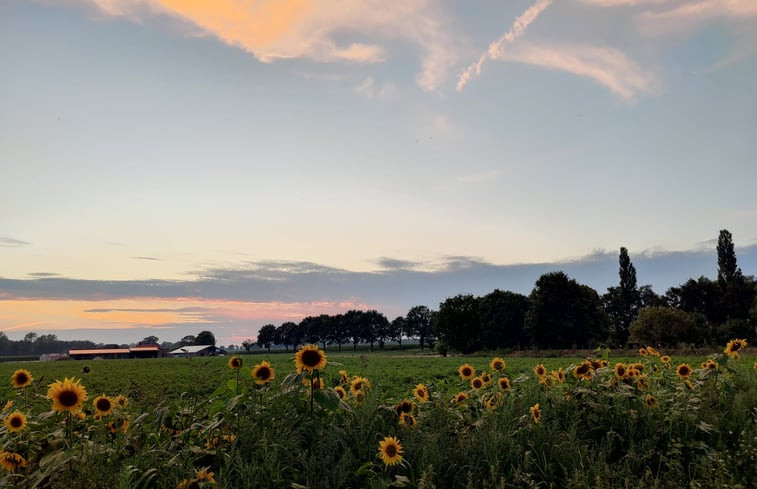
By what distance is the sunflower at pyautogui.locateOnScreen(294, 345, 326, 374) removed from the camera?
499 centimetres

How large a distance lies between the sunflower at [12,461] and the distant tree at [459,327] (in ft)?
250

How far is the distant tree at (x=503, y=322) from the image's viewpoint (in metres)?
A: 79.1

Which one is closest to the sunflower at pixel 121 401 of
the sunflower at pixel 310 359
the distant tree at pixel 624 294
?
the sunflower at pixel 310 359

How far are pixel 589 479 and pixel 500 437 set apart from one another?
3.02 ft

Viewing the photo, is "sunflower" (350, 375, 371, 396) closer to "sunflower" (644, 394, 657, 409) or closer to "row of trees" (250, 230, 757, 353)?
"sunflower" (644, 394, 657, 409)

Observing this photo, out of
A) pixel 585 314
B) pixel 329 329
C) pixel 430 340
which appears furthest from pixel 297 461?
pixel 329 329

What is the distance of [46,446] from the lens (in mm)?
4328

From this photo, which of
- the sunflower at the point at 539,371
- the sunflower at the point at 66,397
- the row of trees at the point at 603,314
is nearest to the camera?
the sunflower at the point at 66,397

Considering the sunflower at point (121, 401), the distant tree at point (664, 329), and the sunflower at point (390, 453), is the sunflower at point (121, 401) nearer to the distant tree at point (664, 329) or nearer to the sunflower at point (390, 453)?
the sunflower at point (390, 453)

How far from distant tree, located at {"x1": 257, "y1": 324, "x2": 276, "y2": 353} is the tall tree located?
457 feet

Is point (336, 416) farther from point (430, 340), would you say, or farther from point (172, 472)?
point (430, 340)

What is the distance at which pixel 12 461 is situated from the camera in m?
4.10

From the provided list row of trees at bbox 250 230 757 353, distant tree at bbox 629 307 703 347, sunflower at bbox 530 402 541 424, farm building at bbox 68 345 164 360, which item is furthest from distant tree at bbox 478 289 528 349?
farm building at bbox 68 345 164 360

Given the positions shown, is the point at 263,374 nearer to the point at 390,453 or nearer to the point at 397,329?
the point at 390,453
